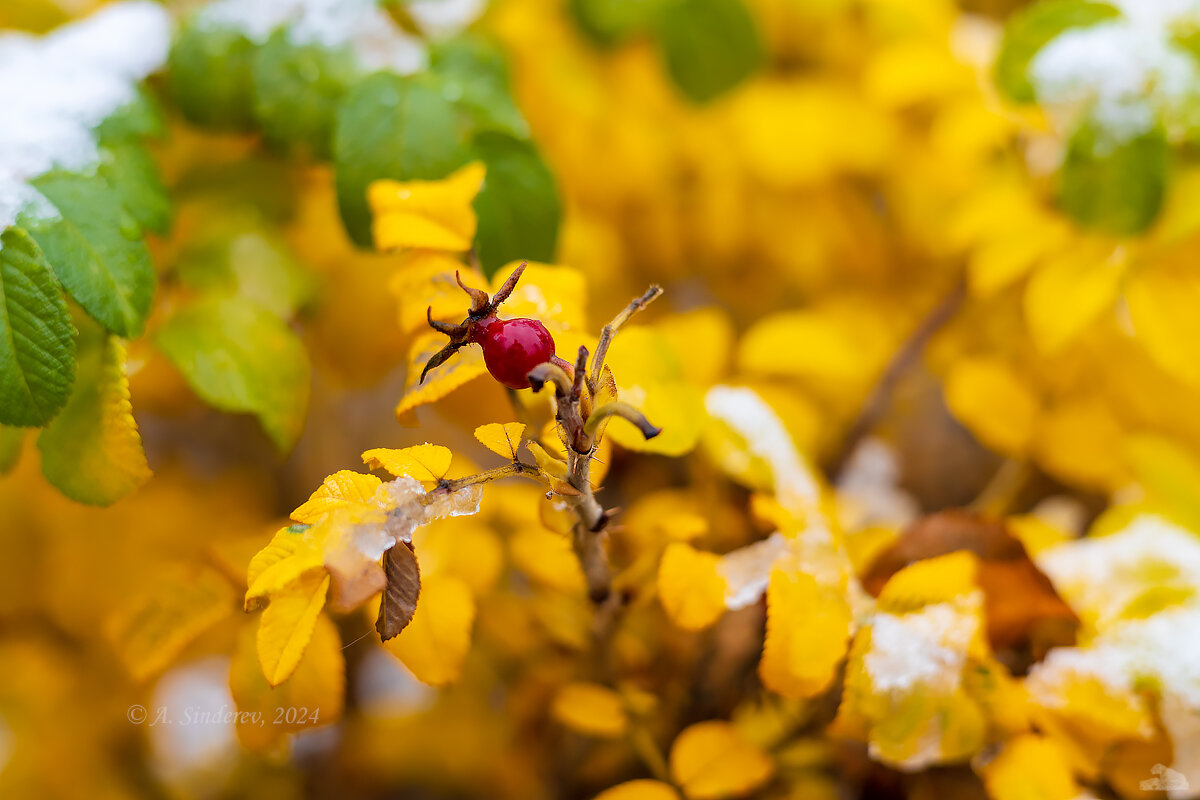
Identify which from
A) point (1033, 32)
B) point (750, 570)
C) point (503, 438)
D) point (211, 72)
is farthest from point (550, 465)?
point (1033, 32)

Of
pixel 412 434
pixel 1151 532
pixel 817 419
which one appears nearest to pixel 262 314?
pixel 412 434

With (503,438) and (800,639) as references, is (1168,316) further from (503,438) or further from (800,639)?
(503,438)

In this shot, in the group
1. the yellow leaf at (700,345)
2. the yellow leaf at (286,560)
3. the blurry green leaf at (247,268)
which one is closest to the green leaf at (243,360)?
the blurry green leaf at (247,268)

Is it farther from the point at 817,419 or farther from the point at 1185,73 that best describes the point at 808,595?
the point at 1185,73

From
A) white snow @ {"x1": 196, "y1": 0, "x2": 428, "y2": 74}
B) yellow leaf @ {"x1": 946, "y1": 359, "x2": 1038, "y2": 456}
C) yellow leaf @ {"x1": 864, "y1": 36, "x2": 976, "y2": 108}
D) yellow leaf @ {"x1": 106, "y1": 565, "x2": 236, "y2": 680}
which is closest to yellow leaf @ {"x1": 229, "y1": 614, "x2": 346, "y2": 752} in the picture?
yellow leaf @ {"x1": 106, "y1": 565, "x2": 236, "y2": 680}

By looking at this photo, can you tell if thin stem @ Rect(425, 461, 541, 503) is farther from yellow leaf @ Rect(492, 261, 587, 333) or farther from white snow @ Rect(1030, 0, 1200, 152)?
white snow @ Rect(1030, 0, 1200, 152)
